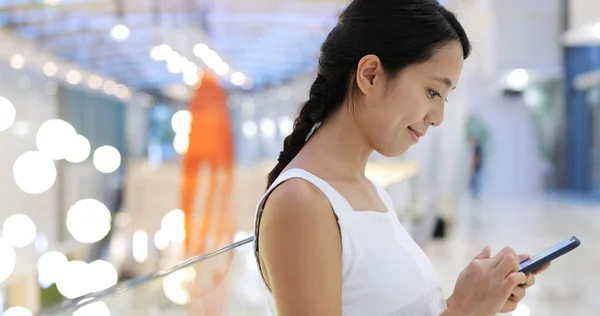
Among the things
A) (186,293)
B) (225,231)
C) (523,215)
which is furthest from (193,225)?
(523,215)

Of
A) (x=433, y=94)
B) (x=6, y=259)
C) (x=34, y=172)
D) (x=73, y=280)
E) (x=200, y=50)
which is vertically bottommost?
(x=73, y=280)

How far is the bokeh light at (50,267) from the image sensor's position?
8.61 metres

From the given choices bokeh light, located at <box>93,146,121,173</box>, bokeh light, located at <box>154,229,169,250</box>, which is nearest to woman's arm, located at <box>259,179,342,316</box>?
bokeh light, located at <box>154,229,169,250</box>

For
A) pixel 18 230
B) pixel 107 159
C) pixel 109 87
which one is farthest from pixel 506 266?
pixel 107 159

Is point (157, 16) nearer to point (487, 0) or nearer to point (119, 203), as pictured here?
point (487, 0)

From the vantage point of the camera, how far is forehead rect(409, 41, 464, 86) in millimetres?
907

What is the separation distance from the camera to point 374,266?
0.88 m

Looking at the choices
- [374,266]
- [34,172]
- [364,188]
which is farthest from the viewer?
[34,172]

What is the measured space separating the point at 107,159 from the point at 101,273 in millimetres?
3183

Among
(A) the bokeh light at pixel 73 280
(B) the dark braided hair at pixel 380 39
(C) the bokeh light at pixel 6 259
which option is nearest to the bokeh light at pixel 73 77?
(C) the bokeh light at pixel 6 259

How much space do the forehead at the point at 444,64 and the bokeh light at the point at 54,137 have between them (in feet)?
29.9

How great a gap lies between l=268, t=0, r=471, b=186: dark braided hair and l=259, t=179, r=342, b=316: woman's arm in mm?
247

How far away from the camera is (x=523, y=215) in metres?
10.2

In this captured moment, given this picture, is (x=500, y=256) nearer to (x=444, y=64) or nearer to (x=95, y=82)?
→ (x=444, y=64)
